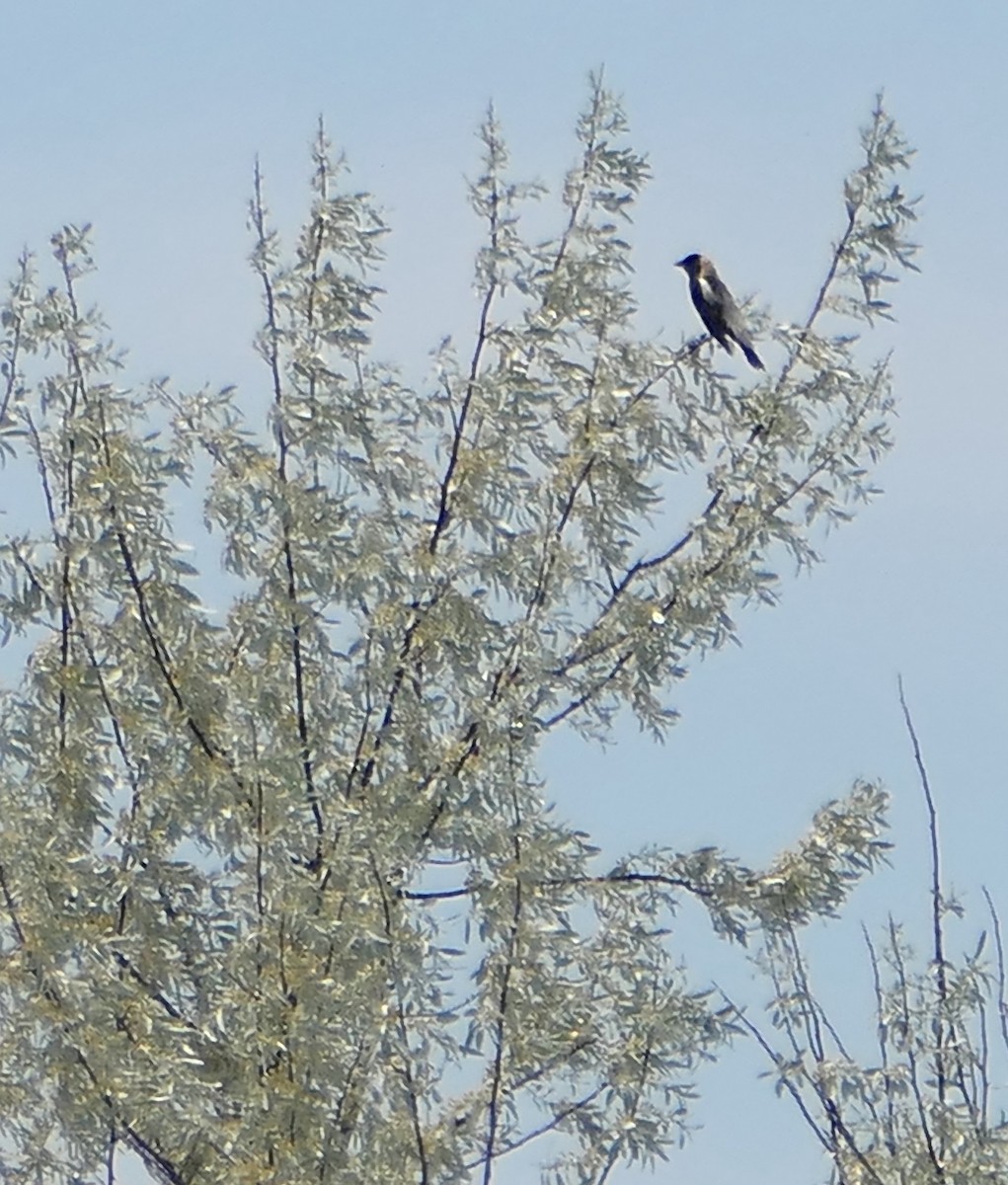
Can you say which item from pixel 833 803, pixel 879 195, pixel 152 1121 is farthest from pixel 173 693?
pixel 879 195

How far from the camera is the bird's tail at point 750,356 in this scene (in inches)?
453

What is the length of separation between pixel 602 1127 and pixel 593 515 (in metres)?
2.13

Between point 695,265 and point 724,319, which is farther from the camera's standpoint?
point 695,265

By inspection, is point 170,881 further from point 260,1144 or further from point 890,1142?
point 890,1142

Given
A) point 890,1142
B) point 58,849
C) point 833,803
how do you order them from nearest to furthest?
1. point 890,1142
2. point 58,849
3. point 833,803

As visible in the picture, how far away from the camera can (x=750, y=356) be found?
11508 millimetres

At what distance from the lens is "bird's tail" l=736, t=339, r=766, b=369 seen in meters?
11.5

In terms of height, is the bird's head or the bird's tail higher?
the bird's head

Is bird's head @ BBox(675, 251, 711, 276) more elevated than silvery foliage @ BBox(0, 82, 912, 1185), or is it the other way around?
bird's head @ BBox(675, 251, 711, 276)

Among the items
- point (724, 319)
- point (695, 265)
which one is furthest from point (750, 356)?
point (695, 265)

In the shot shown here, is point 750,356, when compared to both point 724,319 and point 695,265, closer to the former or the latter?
point 724,319

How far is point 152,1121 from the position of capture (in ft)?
31.2

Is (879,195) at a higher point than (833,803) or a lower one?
higher

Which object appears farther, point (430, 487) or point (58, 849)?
point (430, 487)
